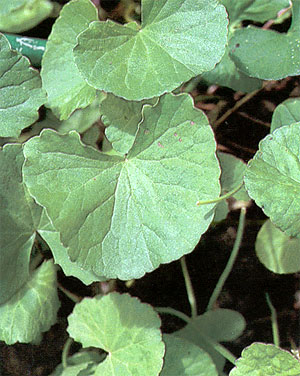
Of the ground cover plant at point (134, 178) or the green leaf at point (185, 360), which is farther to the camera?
the green leaf at point (185, 360)

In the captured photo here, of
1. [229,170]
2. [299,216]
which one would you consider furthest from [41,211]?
[299,216]

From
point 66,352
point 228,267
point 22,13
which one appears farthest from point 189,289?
point 22,13

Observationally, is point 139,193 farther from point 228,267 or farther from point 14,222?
point 228,267

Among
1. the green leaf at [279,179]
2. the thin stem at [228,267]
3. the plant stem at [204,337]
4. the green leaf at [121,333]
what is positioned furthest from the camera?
the thin stem at [228,267]

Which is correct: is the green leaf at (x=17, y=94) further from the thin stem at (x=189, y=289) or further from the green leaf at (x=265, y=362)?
the green leaf at (x=265, y=362)

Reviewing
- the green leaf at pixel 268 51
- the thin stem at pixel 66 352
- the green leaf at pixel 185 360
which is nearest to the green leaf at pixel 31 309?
the thin stem at pixel 66 352

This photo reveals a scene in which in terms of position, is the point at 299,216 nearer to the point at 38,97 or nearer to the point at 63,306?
the point at 38,97
